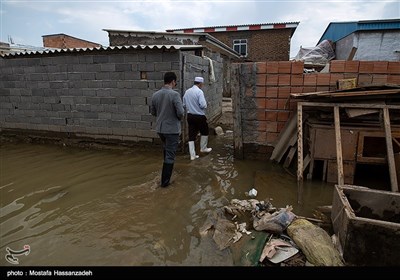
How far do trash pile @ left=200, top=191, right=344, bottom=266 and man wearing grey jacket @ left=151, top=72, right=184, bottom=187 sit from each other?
1.24 m

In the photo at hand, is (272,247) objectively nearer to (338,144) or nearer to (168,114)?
(338,144)

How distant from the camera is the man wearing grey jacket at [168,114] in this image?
398 centimetres

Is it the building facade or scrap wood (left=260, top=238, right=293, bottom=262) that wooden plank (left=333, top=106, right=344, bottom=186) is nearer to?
scrap wood (left=260, top=238, right=293, bottom=262)

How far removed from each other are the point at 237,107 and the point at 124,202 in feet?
9.40

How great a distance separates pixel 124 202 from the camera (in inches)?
148

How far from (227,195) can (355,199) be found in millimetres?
1700

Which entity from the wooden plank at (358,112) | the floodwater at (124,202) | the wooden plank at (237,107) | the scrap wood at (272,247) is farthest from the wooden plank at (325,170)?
the scrap wood at (272,247)

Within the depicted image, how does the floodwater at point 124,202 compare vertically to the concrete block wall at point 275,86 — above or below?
below

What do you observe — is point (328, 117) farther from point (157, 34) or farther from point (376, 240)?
point (157, 34)

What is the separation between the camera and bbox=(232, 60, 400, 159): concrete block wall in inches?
174

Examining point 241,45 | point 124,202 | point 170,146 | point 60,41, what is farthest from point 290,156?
point 60,41

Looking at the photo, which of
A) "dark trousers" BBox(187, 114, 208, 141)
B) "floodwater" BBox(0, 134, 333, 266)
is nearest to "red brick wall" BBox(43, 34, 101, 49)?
"floodwater" BBox(0, 134, 333, 266)

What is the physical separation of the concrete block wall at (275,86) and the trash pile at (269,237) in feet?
6.80

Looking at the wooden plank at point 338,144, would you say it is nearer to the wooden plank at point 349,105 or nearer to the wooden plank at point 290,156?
the wooden plank at point 349,105
